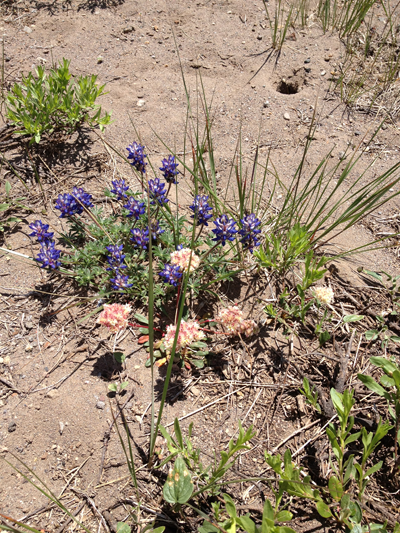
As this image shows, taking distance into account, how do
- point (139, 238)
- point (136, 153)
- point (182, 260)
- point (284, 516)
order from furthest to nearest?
1. point (136, 153)
2. point (139, 238)
3. point (182, 260)
4. point (284, 516)

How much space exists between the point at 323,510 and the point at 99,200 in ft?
8.06

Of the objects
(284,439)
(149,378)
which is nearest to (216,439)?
(284,439)

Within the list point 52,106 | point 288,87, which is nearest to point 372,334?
point 288,87

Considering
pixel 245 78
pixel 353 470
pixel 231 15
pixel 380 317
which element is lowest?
pixel 353 470

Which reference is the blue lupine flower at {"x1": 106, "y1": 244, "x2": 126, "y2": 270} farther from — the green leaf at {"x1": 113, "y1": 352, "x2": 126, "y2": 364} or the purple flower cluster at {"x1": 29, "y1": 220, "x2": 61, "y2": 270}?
the green leaf at {"x1": 113, "y1": 352, "x2": 126, "y2": 364}

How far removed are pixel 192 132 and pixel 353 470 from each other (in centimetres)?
288

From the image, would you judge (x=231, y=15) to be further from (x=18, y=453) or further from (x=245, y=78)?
(x=18, y=453)

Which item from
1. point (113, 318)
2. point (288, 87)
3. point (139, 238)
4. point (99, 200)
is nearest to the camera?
point (113, 318)

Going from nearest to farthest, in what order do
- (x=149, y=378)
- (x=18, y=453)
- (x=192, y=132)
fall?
1. (x=18, y=453)
2. (x=149, y=378)
3. (x=192, y=132)

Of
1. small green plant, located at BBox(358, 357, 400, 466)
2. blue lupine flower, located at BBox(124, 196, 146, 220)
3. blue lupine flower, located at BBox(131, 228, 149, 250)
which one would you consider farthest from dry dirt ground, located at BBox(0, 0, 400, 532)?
blue lupine flower, located at BBox(124, 196, 146, 220)

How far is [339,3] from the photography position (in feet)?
14.9

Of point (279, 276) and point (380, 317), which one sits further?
point (279, 276)

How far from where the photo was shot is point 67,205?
252cm

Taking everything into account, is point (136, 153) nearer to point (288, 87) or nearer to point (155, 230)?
point (155, 230)
